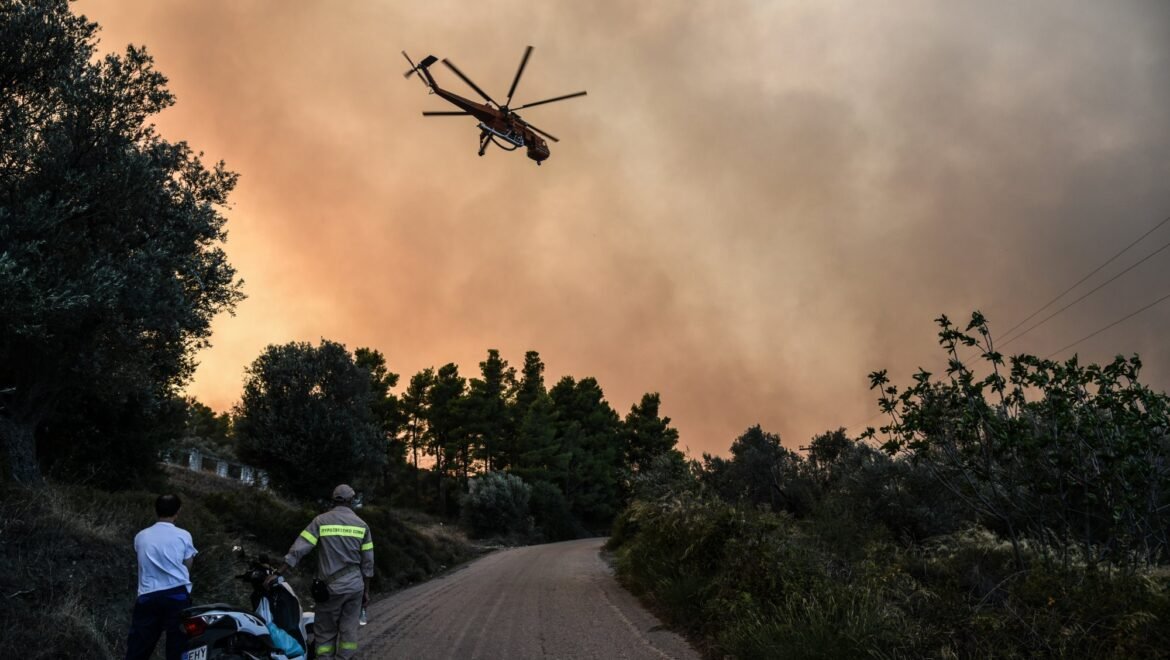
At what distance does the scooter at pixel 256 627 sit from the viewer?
5.48 metres

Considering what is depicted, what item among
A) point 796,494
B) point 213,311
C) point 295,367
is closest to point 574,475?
point 796,494

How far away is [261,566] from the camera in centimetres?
645

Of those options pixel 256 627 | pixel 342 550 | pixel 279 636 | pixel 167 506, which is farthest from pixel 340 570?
pixel 167 506

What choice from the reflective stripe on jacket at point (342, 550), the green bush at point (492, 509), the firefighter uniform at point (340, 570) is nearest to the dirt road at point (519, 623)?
the firefighter uniform at point (340, 570)

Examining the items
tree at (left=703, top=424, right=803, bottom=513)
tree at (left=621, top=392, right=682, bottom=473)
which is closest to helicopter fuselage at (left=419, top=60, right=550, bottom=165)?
tree at (left=703, top=424, right=803, bottom=513)

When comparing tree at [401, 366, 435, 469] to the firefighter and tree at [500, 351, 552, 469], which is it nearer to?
tree at [500, 351, 552, 469]

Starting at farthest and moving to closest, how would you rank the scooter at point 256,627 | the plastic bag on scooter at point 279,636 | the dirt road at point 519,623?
Result: 1. the dirt road at point 519,623
2. the plastic bag on scooter at point 279,636
3. the scooter at point 256,627

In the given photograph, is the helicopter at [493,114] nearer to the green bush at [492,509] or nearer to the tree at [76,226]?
the tree at [76,226]

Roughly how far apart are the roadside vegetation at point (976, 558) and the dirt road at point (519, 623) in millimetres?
789

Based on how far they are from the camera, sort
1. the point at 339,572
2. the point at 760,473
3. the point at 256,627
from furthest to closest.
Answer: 1. the point at 760,473
2. the point at 339,572
3. the point at 256,627

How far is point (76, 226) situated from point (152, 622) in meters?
10.2

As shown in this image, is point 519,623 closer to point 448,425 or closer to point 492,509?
point 492,509

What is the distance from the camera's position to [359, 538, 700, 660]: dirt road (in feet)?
30.2

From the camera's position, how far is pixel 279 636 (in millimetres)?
6215
